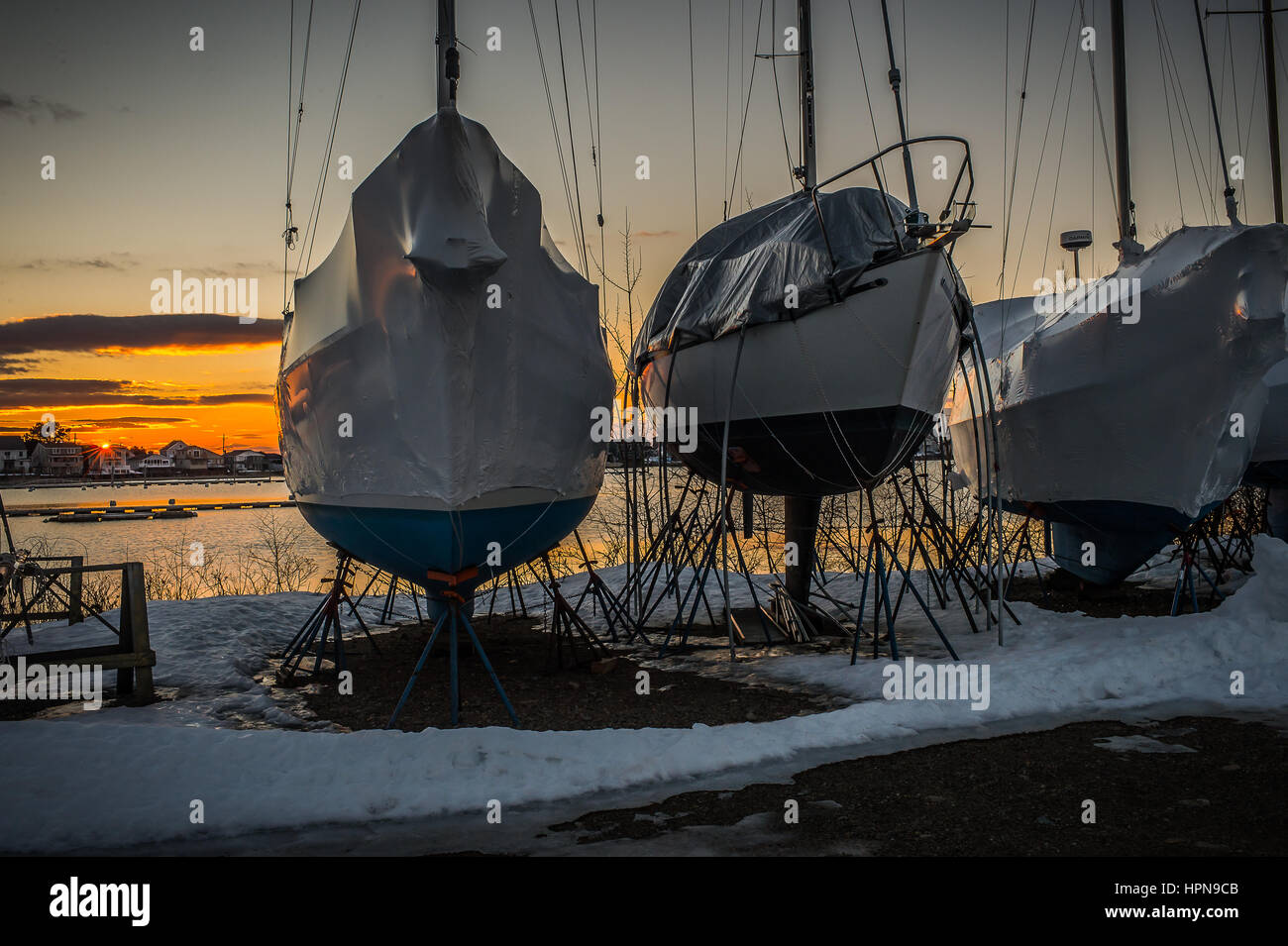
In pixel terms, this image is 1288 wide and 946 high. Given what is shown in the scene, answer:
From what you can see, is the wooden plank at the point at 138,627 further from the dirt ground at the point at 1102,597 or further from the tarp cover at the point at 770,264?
the dirt ground at the point at 1102,597

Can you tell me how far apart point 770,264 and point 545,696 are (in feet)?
15.9

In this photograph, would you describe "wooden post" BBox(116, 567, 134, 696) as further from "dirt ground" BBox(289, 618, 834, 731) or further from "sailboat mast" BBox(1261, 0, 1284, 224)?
"sailboat mast" BBox(1261, 0, 1284, 224)

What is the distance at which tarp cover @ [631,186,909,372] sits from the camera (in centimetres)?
816

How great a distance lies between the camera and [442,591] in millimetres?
6805

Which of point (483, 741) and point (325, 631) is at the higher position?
point (325, 631)

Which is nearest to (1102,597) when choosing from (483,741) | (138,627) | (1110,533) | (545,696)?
(1110,533)

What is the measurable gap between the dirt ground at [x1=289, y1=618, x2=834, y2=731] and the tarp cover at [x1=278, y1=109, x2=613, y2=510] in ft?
5.44

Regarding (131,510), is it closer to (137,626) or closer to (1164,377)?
(137,626)

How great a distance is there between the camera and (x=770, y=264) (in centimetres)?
877

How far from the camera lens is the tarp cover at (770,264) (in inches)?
321

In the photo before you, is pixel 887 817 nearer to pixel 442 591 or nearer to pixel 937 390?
pixel 442 591

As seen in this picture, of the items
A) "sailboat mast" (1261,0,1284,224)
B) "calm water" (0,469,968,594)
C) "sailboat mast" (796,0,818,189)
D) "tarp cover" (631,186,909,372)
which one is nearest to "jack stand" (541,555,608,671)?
"tarp cover" (631,186,909,372)
